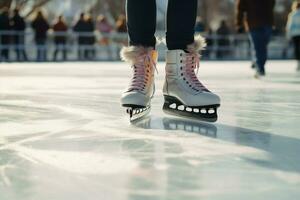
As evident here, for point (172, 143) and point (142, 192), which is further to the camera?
point (172, 143)

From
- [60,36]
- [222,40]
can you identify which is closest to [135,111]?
[60,36]

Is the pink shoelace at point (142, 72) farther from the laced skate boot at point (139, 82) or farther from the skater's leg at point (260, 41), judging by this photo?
the skater's leg at point (260, 41)

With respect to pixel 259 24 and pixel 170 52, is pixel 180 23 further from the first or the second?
pixel 259 24

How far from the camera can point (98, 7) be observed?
26.8 meters

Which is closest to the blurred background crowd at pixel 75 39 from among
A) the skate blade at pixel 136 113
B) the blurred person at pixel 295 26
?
the blurred person at pixel 295 26

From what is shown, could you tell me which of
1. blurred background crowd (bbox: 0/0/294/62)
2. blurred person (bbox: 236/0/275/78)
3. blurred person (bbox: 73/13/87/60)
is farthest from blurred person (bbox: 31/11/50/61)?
blurred person (bbox: 236/0/275/78)

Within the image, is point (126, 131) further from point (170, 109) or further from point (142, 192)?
point (142, 192)

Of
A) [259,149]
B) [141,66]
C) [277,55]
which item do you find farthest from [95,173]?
[277,55]

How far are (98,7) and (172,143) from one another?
84.8ft

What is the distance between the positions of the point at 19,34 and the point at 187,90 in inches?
409

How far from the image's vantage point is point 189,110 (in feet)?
6.38

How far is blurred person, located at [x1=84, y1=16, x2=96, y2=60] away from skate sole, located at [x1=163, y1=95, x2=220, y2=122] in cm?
1037

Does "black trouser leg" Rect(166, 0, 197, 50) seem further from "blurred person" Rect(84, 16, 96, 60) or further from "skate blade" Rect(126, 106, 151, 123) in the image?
"blurred person" Rect(84, 16, 96, 60)

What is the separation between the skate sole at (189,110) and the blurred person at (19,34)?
32.5 ft
